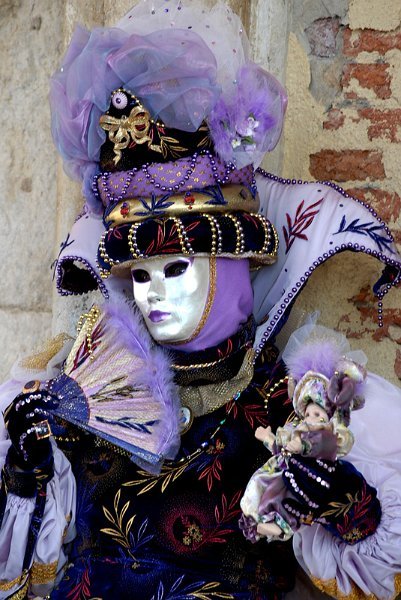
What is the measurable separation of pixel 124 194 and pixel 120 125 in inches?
5.2

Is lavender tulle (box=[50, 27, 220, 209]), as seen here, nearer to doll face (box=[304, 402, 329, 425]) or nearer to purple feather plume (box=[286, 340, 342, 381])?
purple feather plume (box=[286, 340, 342, 381])

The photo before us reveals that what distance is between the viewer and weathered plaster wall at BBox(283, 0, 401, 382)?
2334mm

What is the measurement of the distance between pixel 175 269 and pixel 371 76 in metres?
0.66

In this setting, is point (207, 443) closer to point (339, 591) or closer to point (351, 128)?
point (339, 591)

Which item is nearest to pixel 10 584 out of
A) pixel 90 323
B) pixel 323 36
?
pixel 90 323

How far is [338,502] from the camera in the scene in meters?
1.72

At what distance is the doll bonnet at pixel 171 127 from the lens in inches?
80.4

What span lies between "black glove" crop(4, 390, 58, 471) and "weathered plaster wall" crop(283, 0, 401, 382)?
679 millimetres

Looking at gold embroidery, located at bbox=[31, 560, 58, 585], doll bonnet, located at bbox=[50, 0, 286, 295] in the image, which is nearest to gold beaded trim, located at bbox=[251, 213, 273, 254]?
doll bonnet, located at bbox=[50, 0, 286, 295]

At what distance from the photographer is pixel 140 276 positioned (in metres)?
2.12

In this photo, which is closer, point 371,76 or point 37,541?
point 37,541

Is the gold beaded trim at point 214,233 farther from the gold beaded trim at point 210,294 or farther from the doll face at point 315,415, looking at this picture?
the doll face at point 315,415

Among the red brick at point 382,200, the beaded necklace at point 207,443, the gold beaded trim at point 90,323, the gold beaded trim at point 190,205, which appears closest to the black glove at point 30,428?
the gold beaded trim at point 90,323

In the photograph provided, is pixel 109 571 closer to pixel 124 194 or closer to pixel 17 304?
pixel 124 194
